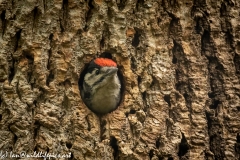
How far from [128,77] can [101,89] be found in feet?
1.71

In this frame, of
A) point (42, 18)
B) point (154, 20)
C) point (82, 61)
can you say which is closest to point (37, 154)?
point (82, 61)

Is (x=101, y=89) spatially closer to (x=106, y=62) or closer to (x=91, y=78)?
(x=91, y=78)

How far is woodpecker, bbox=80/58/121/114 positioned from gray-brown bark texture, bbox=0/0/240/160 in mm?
173

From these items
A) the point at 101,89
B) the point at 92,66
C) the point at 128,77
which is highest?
the point at 92,66

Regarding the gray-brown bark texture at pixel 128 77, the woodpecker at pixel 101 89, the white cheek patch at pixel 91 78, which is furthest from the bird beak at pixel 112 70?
the white cheek patch at pixel 91 78

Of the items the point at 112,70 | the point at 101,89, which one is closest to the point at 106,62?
the point at 112,70

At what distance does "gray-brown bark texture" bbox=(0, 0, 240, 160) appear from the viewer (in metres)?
3.86

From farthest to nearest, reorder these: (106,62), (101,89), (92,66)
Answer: (101,89) < (92,66) < (106,62)

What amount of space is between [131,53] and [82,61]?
20.4 inches

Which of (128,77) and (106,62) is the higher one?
(106,62)

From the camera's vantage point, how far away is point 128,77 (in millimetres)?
4238

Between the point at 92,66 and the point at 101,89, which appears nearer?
the point at 92,66

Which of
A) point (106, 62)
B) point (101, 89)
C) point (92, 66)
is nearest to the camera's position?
point (106, 62)

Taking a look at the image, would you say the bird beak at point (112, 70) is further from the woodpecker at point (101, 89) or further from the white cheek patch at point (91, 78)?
the white cheek patch at point (91, 78)
